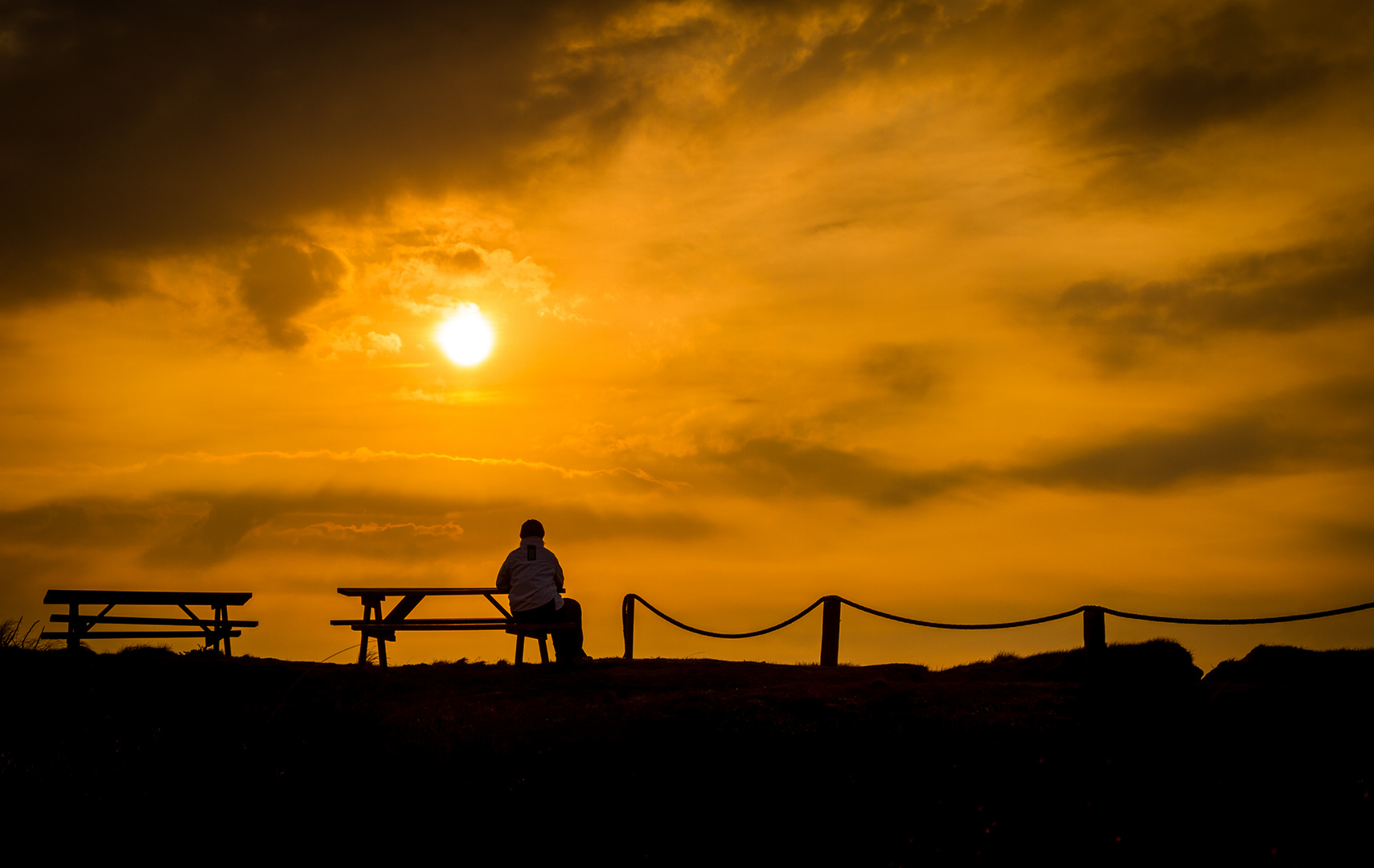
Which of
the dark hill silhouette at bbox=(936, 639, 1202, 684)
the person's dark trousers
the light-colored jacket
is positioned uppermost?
the light-colored jacket

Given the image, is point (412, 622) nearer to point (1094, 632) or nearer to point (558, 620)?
point (558, 620)

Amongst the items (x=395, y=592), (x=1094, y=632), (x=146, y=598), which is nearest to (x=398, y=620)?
(x=395, y=592)

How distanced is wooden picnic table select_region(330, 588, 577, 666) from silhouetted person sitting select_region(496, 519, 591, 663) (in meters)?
0.21

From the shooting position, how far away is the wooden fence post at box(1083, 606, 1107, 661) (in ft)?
44.1

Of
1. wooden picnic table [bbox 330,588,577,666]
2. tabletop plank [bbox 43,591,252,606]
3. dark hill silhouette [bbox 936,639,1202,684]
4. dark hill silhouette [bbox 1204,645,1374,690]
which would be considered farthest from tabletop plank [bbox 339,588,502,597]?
dark hill silhouette [bbox 1204,645,1374,690]

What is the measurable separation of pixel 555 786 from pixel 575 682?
4.05m

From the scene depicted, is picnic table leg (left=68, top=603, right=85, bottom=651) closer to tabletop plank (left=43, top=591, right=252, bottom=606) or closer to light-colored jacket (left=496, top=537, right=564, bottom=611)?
tabletop plank (left=43, top=591, right=252, bottom=606)

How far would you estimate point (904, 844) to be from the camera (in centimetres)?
834

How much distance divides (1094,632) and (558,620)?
7299 millimetres

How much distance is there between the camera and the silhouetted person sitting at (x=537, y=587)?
589 inches

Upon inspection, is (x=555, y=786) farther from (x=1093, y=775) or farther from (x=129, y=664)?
(x=129, y=664)

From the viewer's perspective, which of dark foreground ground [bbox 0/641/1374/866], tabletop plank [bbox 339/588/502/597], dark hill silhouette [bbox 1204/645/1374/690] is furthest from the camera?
tabletop plank [bbox 339/588/502/597]

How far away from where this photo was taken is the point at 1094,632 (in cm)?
1347

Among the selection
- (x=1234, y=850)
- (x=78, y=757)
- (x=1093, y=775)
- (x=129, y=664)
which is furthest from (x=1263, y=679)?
(x=129, y=664)
